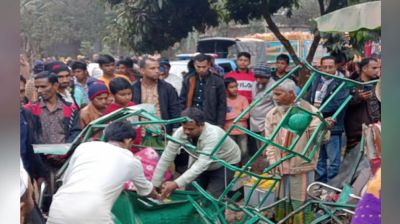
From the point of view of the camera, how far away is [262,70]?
18.5 ft

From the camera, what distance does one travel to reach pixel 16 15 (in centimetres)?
178

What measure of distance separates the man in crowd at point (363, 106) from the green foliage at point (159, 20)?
110 cm

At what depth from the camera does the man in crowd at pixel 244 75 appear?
18.3 ft

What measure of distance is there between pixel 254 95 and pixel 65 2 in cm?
155

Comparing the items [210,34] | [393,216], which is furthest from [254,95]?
[393,216]

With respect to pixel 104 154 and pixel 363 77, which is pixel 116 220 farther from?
pixel 363 77

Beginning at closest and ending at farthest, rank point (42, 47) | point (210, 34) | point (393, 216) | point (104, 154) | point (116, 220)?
point (393, 216) < point (104, 154) < point (116, 220) < point (42, 47) < point (210, 34)

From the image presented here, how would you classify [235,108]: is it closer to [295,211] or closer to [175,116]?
Answer: [175,116]

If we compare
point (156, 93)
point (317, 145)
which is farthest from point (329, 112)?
point (156, 93)

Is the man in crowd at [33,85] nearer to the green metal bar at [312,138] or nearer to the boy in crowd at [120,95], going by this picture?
the boy in crowd at [120,95]

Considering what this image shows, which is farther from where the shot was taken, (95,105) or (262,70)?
(262,70)

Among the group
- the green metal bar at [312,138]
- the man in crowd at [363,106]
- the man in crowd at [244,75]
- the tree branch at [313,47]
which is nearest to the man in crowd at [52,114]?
the man in crowd at [244,75]

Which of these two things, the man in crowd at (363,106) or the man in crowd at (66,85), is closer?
the man in crowd at (363,106)

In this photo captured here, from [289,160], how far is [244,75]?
4.29 feet
